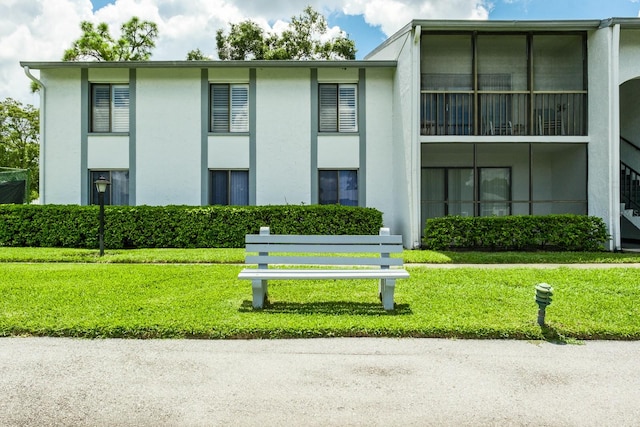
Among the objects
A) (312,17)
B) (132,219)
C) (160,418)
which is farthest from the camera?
(312,17)

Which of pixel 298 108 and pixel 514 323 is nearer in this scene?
pixel 514 323

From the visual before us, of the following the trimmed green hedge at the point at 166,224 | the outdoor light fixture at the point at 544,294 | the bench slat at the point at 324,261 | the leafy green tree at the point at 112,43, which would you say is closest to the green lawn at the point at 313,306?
the outdoor light fixture at the point at 544,294

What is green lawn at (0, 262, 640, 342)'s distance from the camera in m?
4.46

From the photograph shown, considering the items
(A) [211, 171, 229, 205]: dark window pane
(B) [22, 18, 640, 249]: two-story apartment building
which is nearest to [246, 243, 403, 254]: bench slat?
(B) [22, 18, 640, 249]: two-story apartment building

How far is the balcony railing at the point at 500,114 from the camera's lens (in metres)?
12.9

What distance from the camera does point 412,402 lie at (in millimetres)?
3055

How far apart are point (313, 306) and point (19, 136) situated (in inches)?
1384

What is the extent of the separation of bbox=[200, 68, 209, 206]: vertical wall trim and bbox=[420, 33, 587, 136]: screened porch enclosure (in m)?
6.93

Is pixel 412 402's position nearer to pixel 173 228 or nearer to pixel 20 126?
pixel 173 228

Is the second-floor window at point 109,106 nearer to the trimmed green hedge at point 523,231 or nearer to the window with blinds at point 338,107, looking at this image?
the window with blinds at point 338,107

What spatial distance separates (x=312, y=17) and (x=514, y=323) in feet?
95.3

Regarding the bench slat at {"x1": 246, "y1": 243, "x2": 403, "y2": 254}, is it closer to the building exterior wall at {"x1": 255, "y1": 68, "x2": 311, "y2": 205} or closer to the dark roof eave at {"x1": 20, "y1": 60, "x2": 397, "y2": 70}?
the building exterior wall at {"x1": 255, "y1": 68, "x2": 311, "y2": 205}

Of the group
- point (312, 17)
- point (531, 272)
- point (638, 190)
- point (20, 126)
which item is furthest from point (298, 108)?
point (20, 126)

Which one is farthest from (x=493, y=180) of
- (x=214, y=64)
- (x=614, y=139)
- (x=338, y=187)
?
(x=214, y=64)
